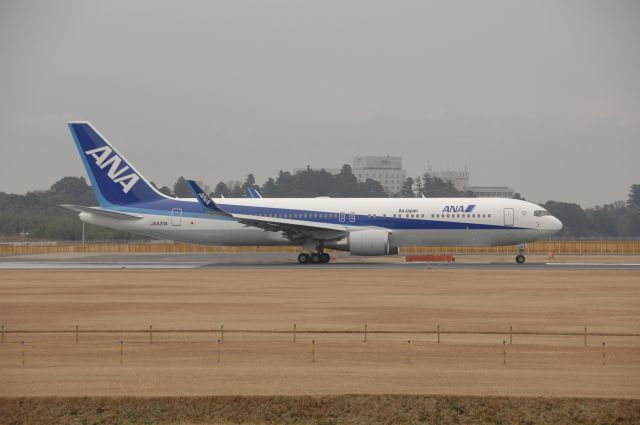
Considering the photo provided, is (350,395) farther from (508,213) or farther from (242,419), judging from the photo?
(508,213)

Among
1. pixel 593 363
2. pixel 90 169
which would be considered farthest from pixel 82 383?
pixel 90 169

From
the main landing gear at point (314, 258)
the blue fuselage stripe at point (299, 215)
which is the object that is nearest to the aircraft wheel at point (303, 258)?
the main landing gear at point (314, 258)

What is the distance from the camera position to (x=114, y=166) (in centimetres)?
6594

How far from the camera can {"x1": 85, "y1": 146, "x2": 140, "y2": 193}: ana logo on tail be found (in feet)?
216

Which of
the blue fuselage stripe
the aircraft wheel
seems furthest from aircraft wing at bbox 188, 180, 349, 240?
the aircraft wheel

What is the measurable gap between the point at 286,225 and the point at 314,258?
13.1 feet

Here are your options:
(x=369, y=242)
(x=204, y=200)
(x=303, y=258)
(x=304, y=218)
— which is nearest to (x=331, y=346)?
(x=369, y=242)

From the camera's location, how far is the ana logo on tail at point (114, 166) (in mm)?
65812

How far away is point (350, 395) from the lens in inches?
784

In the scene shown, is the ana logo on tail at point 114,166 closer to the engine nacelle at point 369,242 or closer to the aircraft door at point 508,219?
the engine nacelle at point 369,242

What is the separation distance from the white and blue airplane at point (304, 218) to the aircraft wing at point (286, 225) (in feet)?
0.24

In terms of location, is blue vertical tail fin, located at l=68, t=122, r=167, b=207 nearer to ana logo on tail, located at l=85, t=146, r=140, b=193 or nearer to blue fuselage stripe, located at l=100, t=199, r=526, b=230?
ana logo on tail, located at l=85, t=146, r=140, b=193

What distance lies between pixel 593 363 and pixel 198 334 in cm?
1242

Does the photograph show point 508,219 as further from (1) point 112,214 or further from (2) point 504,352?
(2) point 504,352
